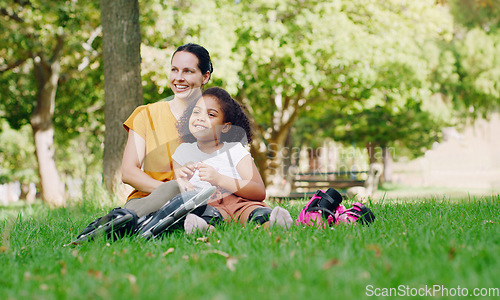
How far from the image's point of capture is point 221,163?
335cm

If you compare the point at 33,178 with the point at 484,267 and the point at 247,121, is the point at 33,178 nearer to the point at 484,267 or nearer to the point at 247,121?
the point at 247,121

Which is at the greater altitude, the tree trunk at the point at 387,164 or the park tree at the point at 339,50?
the park tree at the point at 339,50

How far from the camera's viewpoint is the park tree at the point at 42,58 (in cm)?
1090

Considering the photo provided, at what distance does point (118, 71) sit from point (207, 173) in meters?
3.74

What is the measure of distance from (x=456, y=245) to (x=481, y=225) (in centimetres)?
90

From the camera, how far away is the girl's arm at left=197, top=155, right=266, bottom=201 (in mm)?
3094

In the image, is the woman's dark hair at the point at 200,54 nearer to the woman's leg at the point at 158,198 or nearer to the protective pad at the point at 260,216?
the woman's leg at the point at 158,198

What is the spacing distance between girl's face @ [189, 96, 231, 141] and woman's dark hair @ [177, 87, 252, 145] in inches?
1.8

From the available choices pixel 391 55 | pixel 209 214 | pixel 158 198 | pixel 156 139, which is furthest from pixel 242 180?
pixel 391 55

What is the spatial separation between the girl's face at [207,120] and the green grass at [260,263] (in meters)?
0.69

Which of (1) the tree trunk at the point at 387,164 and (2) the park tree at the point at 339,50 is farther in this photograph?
(1) the tree trunk at the point at 387,164

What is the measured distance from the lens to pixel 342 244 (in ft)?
8.07

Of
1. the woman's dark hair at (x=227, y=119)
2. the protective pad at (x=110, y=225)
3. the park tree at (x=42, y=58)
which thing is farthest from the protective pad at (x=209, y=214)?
the park tree at (x=42, y=58)

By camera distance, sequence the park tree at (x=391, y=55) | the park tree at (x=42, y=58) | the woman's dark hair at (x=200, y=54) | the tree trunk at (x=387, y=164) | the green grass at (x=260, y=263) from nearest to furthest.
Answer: the green grass at (x=260, y=263), the woman's dark hair at (x=200, y=54), the park tree at (x=42, y=58), the park tree at (x=391, y=55), the tree trunk at (x=387, y=164)
